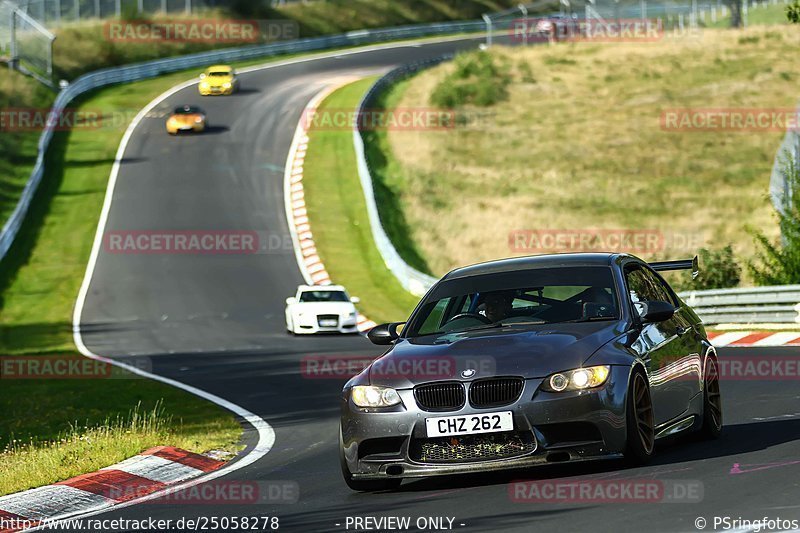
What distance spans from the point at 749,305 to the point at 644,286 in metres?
14.0

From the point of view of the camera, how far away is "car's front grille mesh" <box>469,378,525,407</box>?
8.57 metres

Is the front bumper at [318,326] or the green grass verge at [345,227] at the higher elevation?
the green grass verge at [345,227]

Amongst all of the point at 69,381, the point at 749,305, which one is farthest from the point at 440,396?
the point at 749,305

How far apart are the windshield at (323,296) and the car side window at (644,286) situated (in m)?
21.0

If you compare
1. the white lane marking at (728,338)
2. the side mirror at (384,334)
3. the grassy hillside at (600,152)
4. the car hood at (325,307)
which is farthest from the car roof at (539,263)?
the grassy hillside at (600,152)

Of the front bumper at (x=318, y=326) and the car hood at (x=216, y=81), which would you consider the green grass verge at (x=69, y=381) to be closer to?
the car hood at (x=216, y=81)

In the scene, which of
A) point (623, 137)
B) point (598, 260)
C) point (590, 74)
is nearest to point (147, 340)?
point (598, 260)

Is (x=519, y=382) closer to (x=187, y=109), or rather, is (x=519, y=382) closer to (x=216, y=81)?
(x=187, y=109)

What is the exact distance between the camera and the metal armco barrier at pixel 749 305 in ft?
73.5

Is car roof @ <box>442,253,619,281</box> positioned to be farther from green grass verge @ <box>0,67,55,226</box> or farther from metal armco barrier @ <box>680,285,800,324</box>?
green grass verge @ <box>0,67,55,226</box>

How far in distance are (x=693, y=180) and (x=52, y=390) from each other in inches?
1314

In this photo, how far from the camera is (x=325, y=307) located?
30.7 meters

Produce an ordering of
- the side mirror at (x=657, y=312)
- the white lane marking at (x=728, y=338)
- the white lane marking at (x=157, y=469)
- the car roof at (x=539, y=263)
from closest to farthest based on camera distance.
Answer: the side mirror at (x=657, y=312)
the car roof at (x=539, y=263)
the white lane marking at (x=157, y=469)
the white lane marking at (x=728, y=338)

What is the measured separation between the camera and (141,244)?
43219 mm
